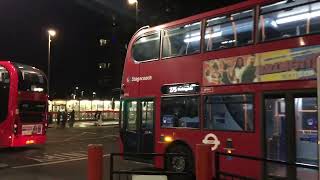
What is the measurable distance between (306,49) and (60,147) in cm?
1459

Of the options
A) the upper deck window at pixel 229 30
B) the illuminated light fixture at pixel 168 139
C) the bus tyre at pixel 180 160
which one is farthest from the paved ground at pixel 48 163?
the upper deck window at pixel 229 30

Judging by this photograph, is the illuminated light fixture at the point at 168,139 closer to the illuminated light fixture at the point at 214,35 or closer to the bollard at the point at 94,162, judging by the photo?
the illuminated light fixture at the point at 214,35

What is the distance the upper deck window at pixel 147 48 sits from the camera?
12539 millimetres


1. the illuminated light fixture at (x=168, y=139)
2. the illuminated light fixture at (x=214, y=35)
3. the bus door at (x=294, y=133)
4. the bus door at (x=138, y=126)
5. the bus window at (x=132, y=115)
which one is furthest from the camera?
the bus window at (x=132, y=115)

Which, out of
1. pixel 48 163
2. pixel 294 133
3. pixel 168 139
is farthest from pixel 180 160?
pixel 48 163

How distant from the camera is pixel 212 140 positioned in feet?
34.1

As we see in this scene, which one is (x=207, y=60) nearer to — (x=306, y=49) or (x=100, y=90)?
(x=306, y=49)

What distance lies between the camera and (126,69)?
13609mm

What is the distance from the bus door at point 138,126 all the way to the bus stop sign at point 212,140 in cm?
227

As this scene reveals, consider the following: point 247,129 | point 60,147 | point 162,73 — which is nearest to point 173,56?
point 162,73

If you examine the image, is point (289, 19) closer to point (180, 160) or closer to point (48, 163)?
point (180, 160)

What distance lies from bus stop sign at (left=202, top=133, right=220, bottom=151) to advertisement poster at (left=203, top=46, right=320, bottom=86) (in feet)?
4.09

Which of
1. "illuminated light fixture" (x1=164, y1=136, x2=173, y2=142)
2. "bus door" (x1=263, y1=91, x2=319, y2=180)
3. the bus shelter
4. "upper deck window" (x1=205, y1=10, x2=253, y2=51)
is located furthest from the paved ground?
the bus shelter

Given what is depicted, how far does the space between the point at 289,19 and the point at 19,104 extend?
1271 centimetres
